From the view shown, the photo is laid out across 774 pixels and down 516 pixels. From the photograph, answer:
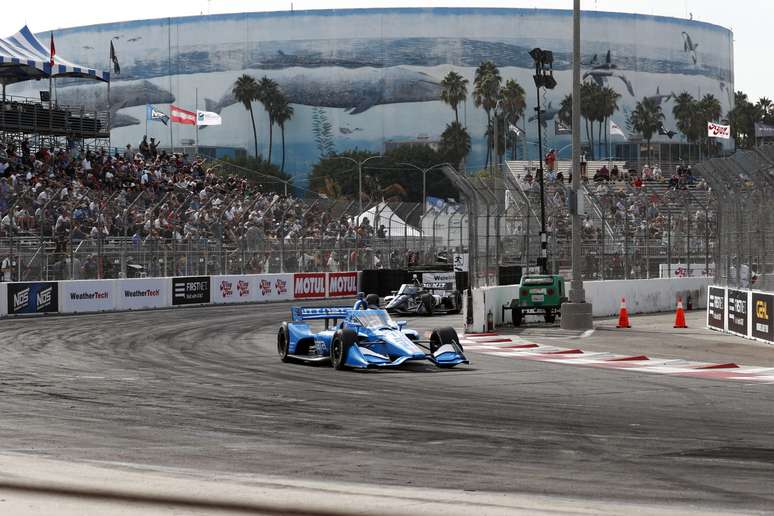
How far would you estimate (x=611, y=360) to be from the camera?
21.2m

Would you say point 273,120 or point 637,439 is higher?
point 273,120

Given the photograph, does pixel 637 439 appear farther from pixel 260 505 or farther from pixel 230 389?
pixel 230 389

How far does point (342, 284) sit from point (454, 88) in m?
82.2

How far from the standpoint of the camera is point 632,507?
803 cm

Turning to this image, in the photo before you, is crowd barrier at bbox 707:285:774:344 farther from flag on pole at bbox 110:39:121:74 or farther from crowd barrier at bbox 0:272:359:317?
flag on pole at bbox 110:39:121:74

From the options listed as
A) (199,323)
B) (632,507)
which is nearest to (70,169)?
(199,323)

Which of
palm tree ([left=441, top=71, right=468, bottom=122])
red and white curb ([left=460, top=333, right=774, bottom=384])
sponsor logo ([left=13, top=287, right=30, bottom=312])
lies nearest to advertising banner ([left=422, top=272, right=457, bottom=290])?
red and white curb ([left=460, top=333, right=774, bottom=384])

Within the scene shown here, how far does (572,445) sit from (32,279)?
27561mm

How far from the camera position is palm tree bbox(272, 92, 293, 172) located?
127938mm

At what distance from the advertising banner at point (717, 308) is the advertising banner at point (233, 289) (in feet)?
60.5

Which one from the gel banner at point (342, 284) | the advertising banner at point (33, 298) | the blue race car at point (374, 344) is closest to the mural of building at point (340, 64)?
the gel banner at point (342, 284)

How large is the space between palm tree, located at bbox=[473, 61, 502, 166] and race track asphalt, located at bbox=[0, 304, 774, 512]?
10764 centimetres

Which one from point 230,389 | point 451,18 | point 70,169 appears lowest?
point 230,389

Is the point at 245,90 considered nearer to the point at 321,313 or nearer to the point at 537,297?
the point at 537,297
